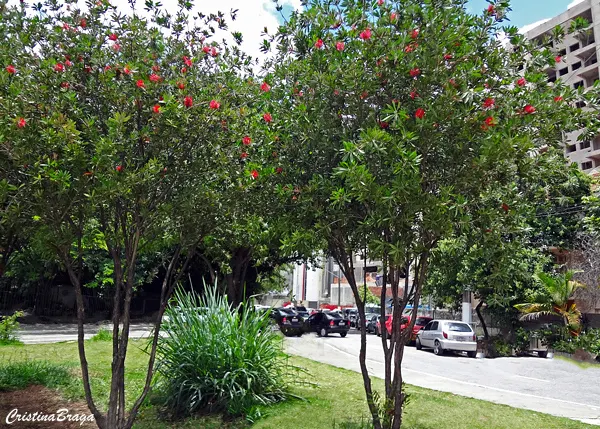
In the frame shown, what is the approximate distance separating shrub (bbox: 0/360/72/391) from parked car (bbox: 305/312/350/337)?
20152mm

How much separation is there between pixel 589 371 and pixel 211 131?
17.4 meters

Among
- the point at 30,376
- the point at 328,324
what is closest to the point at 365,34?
the point at 30,376

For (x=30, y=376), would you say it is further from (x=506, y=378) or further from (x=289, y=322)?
(x=289, y=322)

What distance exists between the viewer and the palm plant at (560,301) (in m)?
21.1

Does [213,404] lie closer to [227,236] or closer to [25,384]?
[227,236]

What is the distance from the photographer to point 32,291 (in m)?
30.8

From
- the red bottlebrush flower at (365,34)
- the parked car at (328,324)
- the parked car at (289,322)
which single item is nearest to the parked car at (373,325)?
the parked car at (328,324)

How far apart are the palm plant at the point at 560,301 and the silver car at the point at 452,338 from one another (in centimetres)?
281

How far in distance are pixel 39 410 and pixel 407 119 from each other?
6.78 metres

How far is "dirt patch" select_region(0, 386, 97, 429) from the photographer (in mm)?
6898

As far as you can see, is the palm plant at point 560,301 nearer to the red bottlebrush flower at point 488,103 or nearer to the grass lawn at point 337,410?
the grass lawn at point 337,410

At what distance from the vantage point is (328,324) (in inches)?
1141

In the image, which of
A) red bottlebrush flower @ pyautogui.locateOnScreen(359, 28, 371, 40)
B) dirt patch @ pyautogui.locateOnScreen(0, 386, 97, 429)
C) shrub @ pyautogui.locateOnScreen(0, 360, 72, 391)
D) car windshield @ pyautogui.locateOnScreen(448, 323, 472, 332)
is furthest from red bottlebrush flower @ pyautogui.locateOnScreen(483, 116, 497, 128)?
car windshield @ pyautogui.locateOnScreen(448, 323, 472, 332)

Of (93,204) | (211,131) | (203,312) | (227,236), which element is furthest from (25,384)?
(211,131)
